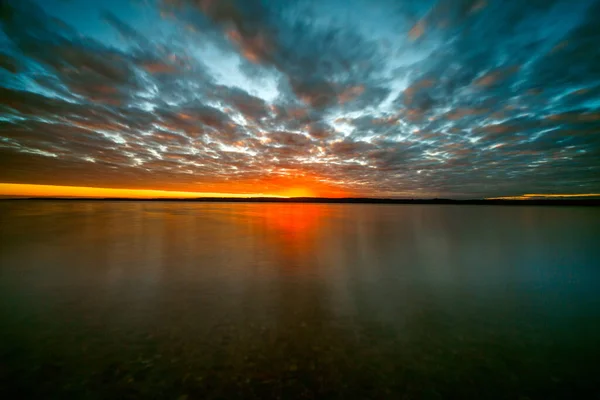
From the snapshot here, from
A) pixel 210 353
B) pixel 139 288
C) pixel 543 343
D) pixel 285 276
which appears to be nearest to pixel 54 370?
pixel 210 353

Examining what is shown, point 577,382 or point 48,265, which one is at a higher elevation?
point 48,265

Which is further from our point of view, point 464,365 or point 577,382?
point 464,365

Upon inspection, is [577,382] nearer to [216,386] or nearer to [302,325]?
[302,325]

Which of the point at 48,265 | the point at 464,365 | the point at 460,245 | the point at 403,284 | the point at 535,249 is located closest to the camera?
the point at 464,365

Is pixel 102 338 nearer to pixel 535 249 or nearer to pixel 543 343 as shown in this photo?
pixel 543 343

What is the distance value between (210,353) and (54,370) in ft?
10.3

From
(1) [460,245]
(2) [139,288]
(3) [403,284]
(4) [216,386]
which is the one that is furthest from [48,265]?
(1) [460,245]

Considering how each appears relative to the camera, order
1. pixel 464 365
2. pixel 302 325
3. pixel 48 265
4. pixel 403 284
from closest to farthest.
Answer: pixel 464 365
pixel 302 325
pixel 403 284
pixel 48 265

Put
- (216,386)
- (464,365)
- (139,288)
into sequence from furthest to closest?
(139,288) → (464,365) → (216,386)

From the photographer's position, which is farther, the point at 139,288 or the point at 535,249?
the point at 535,249

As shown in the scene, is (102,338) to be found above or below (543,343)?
above

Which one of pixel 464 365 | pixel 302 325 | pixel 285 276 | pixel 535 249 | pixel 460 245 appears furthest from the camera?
pixel 460 245

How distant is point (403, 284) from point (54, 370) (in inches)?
459

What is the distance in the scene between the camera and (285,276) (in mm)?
12219
